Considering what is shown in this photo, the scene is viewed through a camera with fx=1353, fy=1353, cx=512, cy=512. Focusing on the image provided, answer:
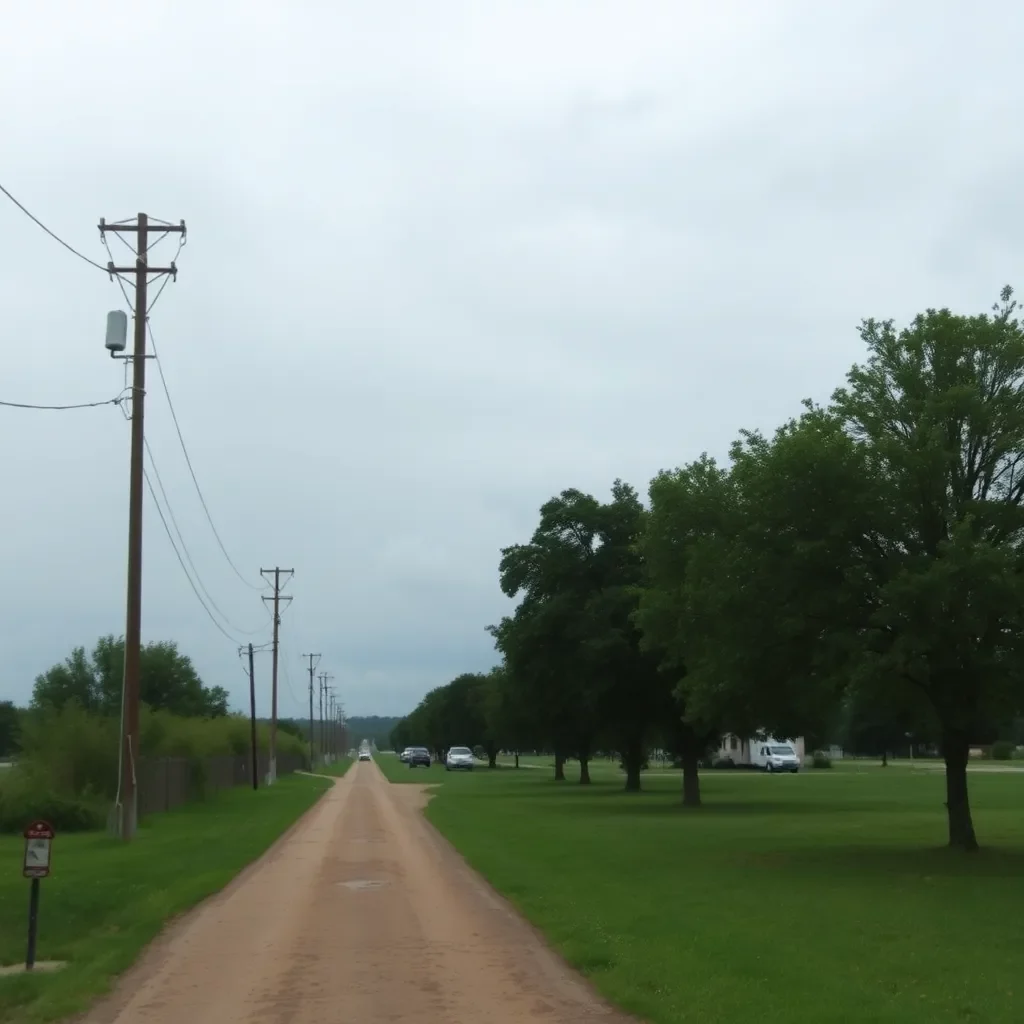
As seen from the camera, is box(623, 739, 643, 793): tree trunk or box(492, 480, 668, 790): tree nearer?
box(492, 480, 668, 790): tree

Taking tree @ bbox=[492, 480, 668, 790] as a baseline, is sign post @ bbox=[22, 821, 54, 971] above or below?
below

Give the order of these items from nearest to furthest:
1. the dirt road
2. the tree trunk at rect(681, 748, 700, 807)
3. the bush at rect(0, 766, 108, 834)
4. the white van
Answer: the dirt road → the bush at rect(0, 766, 108, 834) → the tree trunk at rect(681, 748, 700, 807) → the white van

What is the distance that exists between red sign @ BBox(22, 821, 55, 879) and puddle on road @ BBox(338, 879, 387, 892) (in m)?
7.06

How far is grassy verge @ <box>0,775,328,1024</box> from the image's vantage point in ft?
38.8

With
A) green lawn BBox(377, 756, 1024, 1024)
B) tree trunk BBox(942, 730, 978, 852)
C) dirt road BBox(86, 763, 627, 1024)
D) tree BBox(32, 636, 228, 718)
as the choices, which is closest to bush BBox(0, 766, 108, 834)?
green lawn BBox(377, 756, 1024, 1024)

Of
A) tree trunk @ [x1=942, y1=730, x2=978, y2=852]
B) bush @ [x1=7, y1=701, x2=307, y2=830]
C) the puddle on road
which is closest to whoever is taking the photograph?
the puddle on road

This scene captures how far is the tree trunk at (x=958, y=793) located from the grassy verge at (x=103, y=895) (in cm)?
1282

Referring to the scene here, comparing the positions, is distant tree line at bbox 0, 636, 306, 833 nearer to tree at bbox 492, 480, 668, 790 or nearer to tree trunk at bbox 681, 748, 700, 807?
tree at bbox 492, 480, 668, 790

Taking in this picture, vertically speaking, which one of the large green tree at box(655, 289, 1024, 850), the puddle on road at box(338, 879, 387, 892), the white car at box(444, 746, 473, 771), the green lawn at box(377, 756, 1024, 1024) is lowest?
the green lawn at box(377, 756, 1024, 1024)

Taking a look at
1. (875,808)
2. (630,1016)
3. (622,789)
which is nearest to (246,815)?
(875,808)

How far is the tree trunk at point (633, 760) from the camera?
5344 centimetres

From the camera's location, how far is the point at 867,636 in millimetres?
22453

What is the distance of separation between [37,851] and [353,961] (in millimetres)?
3228

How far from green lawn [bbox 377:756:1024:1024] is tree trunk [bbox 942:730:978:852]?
47 cm
